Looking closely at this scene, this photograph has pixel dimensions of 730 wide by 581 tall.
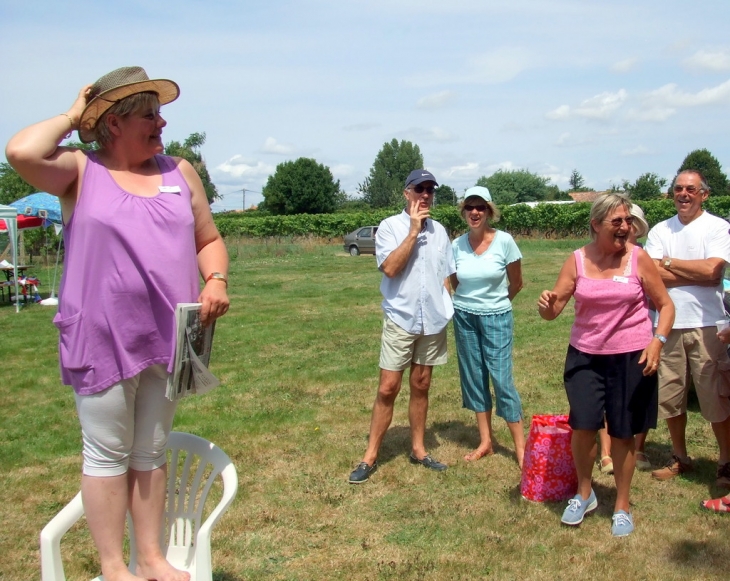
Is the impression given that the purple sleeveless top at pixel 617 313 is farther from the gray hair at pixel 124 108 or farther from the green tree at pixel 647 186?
the green tree at pixel 647 186

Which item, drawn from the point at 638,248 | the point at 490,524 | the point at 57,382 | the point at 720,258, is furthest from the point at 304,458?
the point at 57,382

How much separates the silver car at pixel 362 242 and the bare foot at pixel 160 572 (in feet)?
78.3

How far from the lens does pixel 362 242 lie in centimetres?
2686

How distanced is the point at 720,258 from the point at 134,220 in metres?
3.33

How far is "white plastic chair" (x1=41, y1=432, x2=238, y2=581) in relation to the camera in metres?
2.34

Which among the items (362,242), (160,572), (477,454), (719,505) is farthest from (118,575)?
(362,242)

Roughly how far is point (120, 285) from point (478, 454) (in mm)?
3176

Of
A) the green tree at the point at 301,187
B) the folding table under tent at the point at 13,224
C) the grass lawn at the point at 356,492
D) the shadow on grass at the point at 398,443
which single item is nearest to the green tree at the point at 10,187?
the green tree at the point at 301,187

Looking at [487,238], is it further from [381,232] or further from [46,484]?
[46,484]

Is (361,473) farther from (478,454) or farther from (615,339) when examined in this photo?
(615,339)

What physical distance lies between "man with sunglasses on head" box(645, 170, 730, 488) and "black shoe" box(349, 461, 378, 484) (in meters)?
1.81

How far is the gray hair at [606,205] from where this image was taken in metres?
3.54

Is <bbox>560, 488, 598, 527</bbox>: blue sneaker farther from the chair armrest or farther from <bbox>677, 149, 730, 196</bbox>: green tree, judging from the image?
<bbox>677, 149, 730, 196</bbox>: green tree

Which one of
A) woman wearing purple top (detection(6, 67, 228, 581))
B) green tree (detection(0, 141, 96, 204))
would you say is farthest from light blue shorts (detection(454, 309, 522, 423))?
green tree (detection(0, 141, 96, 204))
